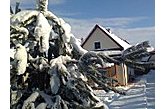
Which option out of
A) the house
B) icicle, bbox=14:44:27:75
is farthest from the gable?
icicle, bbox=14:44:27:75

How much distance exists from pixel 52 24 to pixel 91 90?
36cm

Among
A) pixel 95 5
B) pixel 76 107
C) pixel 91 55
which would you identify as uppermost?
pixel 95 5

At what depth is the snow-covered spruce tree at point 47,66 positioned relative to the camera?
1.51 meters

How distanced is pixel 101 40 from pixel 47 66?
0.97 feet

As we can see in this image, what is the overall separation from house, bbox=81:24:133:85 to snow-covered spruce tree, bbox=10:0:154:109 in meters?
0.06

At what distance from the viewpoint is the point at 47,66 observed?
5.08ft

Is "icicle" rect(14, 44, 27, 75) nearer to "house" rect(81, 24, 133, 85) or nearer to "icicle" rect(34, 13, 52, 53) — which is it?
"icicle" rect(34, 13, 52, 53)

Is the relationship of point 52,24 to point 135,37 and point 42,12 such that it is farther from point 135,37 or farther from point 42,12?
point 135,37

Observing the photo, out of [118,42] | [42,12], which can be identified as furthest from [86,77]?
[42,12]

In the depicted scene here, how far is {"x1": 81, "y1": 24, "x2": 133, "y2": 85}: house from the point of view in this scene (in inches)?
62.9

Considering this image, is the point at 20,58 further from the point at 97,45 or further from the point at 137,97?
the point at 137,97

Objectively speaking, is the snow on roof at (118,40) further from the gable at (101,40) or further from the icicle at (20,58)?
the icicle at (20,58)

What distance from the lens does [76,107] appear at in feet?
4.99

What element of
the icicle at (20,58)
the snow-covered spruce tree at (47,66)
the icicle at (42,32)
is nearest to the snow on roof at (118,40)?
the snow-covered spruce tree at (47,66)
